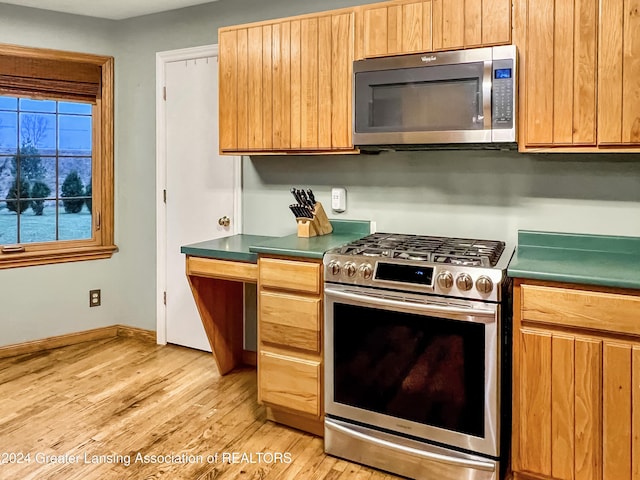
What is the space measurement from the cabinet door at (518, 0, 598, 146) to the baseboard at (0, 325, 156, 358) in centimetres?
301

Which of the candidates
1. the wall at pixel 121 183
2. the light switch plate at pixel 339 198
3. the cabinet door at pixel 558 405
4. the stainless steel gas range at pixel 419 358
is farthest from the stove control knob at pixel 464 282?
the wall at pixel 121 183

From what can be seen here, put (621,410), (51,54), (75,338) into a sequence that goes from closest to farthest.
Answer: (621,410) < (51,54) < (75,338)

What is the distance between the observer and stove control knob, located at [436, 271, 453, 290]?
199 cm

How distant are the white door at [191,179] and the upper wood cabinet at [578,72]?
188 centimetres

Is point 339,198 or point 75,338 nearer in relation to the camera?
point 339,198

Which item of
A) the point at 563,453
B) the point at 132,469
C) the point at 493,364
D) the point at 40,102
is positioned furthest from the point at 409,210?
the point at 40,102

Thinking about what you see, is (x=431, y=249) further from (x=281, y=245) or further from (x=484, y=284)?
(x=281, y=245)

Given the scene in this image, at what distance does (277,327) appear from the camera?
246 cm

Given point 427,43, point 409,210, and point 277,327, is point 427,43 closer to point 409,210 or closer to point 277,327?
point 409,210

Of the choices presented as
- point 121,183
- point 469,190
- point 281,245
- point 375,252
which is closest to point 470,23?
point 469,190

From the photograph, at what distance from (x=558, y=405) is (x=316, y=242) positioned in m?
1.30

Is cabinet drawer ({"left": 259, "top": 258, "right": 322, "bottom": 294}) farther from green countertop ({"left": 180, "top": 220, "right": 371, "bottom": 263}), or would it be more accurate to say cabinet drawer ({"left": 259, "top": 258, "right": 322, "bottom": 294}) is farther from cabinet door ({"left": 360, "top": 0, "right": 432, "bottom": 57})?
cabinet door ({"left": 360, "top": 0, "right": 432, "bottom": 57})

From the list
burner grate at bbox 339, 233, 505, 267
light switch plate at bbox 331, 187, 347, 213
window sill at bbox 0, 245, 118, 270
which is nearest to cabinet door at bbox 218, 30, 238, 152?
light switch plate at bbox 331, 187, 347, 213

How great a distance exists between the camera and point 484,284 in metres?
1.93
